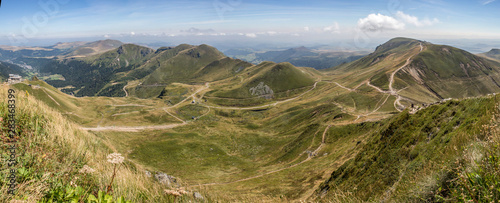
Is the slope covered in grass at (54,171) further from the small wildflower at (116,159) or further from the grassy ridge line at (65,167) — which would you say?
the small wildflower at (116,159)

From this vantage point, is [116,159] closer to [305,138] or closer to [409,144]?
[409,144]

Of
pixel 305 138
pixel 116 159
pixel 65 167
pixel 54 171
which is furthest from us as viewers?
pixel 305 138

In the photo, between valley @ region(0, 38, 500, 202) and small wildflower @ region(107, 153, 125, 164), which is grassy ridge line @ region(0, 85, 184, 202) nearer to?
small wildflower @ region(107, 153, 125, 164)

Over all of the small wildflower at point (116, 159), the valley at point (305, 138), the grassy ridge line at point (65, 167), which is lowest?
the valley at point (305, 138)

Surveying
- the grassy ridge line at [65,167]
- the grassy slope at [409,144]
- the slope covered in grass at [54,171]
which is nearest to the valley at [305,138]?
the grassy slope at [409,144]

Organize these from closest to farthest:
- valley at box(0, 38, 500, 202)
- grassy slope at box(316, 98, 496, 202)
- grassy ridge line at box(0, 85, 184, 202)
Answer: grassy ridge line at box(0, 85, 184, 202), grassy slope at box(316, 98, 496, 202), valley at box(0, 38, 500, 202)

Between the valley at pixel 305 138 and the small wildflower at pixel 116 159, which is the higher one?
the small wildflower at pixel 116 159

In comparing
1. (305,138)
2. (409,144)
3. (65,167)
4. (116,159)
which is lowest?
(305,138)

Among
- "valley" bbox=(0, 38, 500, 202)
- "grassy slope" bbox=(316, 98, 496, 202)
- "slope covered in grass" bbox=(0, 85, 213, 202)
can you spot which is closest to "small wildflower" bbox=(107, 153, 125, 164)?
"slope covered in grass" bbox=(0, 85, 213, 202)

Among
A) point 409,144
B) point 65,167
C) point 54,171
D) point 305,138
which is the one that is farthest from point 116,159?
point 305,138

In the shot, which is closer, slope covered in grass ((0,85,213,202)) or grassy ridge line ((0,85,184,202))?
slope covered in grass ((0,85,213,202))

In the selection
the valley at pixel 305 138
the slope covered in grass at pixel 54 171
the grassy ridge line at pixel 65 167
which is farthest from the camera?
the valley at pixel 305 138

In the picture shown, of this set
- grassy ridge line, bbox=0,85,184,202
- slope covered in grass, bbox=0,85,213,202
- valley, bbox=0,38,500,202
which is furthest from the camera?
valley, bbox=0,38,500,202
